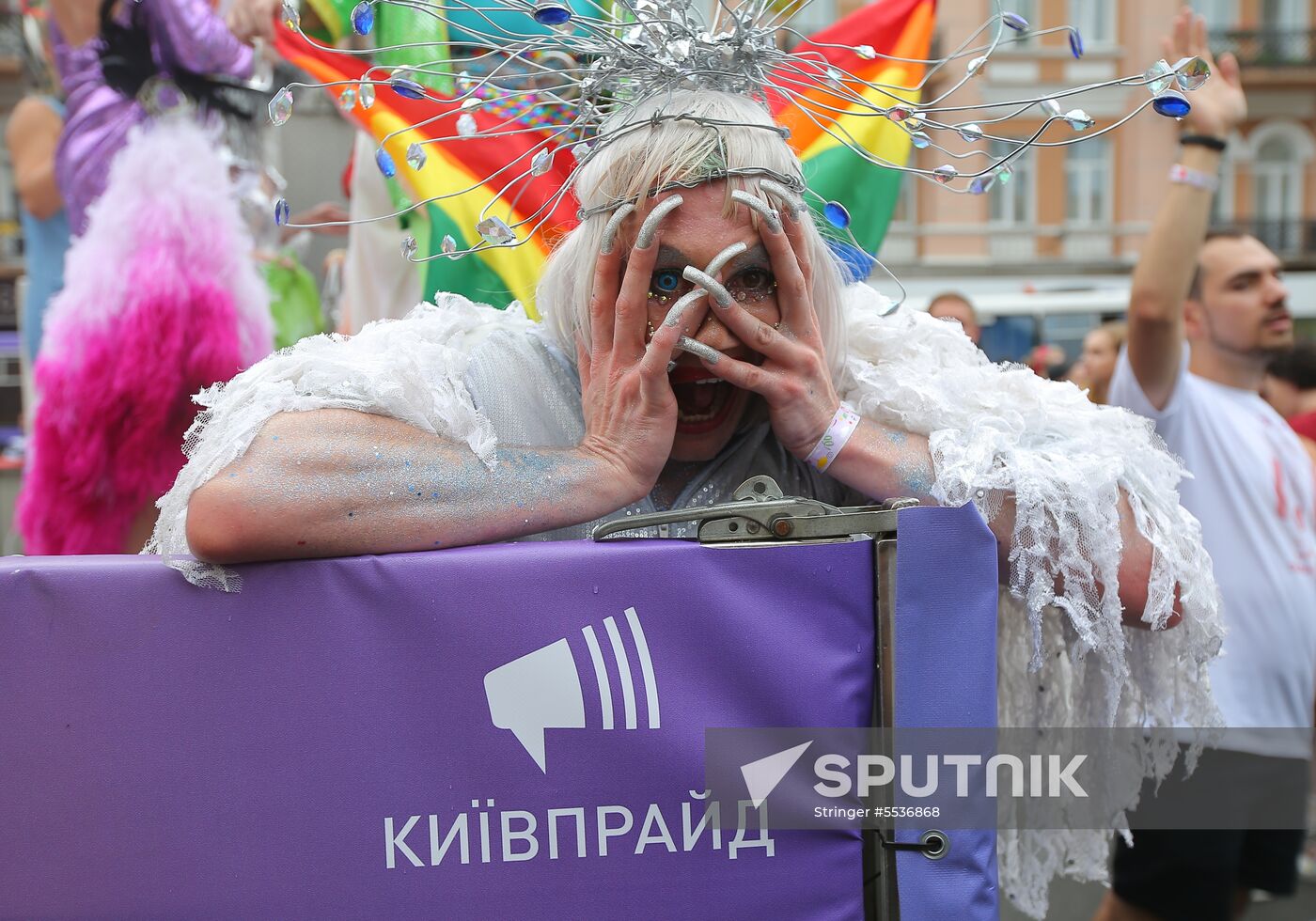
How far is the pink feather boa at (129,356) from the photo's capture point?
7.48 ft

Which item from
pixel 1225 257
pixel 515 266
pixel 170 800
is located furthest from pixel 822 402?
pixel 1225 257

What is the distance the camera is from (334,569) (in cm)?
118

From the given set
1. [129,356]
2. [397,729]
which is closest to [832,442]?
[397,729]

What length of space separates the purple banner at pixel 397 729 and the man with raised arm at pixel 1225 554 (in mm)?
1744

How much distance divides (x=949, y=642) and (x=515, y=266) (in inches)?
51.6

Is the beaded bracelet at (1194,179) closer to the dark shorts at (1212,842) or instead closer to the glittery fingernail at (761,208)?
the dark shorts at (1212,842)

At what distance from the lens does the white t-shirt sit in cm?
268

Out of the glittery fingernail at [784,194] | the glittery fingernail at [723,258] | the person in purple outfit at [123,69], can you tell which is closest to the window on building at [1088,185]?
the person in purple outfit at [123,69]

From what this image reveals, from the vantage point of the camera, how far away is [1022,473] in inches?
54.6

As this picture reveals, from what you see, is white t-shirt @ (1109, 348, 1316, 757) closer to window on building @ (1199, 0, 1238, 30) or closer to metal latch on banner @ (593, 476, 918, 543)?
metal latch on banner @ (593, 476, 918, 543)

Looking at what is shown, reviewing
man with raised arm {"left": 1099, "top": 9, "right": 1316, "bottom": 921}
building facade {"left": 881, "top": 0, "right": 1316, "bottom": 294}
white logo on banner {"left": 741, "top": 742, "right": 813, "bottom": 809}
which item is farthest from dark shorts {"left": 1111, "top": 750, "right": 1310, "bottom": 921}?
building facade {"left": 881, "top": 0, "right": 1316, "bottom": 294}

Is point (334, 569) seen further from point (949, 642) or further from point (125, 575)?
point (949, 642)

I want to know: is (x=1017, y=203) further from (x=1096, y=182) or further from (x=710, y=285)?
(x=710, y=285)

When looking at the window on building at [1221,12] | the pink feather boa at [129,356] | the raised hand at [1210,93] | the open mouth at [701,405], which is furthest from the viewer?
the window on building at [1221,12]
